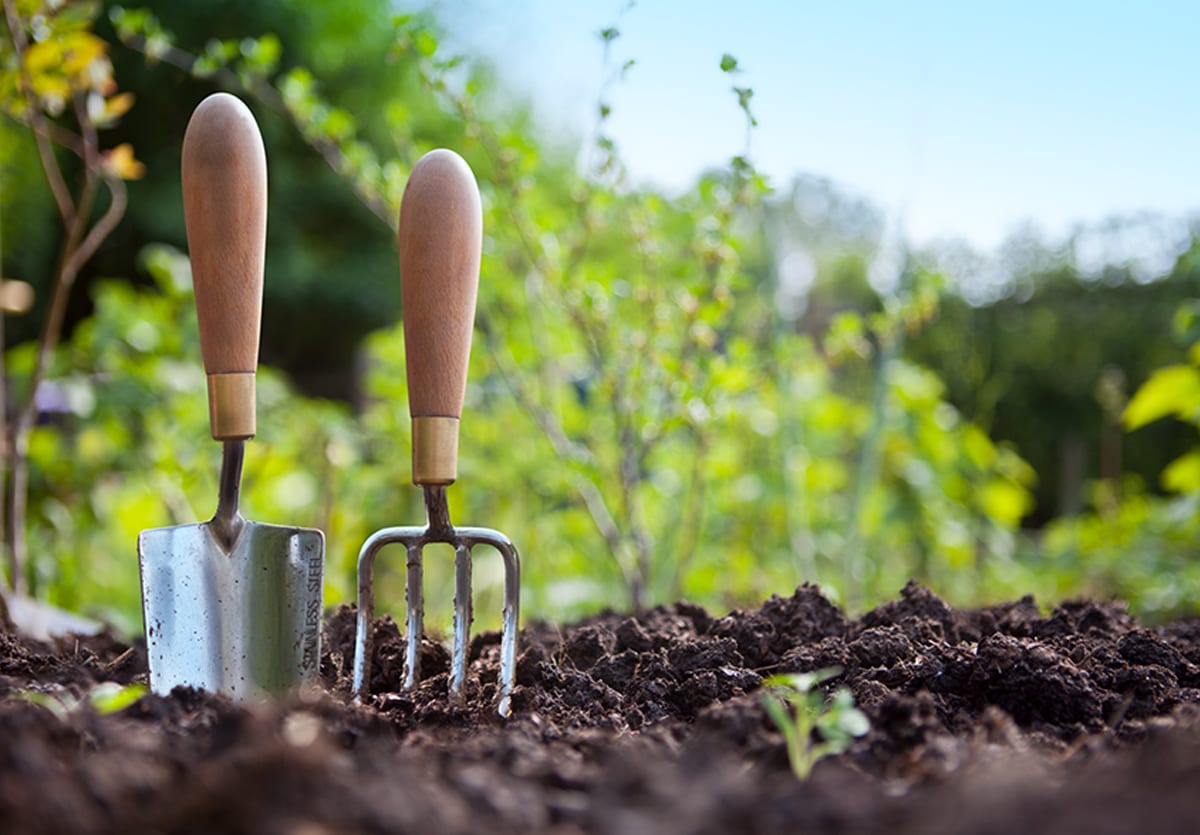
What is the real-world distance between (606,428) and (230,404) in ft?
6.02

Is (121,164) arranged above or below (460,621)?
above

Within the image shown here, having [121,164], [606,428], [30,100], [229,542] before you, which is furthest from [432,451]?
[606,428]

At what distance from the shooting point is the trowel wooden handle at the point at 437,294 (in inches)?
46.6

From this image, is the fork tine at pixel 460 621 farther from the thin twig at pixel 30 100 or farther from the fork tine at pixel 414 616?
the thin twig at pixel 30 100

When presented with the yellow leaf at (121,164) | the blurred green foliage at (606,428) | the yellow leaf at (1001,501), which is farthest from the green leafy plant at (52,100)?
the yellow leaf at (1001,501)

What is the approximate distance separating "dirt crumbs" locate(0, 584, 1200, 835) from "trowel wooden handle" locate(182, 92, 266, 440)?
14.6 inches

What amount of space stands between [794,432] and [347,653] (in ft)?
6.31

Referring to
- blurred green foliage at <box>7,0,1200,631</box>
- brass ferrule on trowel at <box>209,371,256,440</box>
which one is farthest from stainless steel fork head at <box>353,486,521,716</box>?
blurred green foliage at <box>7,0,1200,631</box>

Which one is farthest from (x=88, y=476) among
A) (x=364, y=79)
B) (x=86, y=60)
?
(x=364, y=79)

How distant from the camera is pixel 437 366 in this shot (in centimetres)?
121

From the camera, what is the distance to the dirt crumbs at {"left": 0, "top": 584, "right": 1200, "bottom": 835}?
0.58 m

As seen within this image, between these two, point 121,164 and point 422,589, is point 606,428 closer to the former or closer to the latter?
point 121,164

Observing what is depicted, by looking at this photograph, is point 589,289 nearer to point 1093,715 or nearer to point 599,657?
point 599,657

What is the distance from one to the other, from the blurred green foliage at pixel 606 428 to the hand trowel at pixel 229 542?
27.6 inches
